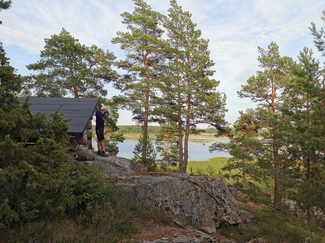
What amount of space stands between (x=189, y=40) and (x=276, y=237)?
16.2 metres

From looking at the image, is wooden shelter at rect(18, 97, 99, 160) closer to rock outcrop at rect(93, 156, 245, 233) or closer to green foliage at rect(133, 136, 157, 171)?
rock outcrop at rect(93, 156, 245, 233)

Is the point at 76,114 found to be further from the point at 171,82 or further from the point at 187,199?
the point at 171,82

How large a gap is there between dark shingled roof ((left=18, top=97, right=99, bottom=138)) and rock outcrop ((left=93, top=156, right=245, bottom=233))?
1.78m

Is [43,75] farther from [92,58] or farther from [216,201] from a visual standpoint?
[216,201]

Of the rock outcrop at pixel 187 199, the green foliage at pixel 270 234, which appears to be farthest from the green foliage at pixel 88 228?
the green foliage at pixel 270 234

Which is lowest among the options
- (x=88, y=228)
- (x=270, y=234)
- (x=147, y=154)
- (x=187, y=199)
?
(x=270, y=234)

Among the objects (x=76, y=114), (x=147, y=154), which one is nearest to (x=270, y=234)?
(x=76, y=114)

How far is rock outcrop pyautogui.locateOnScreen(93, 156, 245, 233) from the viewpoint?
7320 mm

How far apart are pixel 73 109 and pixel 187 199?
17.5 feet

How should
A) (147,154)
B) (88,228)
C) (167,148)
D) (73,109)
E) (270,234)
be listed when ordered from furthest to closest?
(167,148) < (147,154) < (73,109) < (270,234) < (88,228)

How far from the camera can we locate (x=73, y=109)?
927 cm

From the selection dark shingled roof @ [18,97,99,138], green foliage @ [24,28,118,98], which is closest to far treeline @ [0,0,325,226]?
green foliage @ [24,28,118,98]

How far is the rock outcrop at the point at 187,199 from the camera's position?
7320mm

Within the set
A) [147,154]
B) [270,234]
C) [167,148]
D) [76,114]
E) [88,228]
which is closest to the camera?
[88,228]
